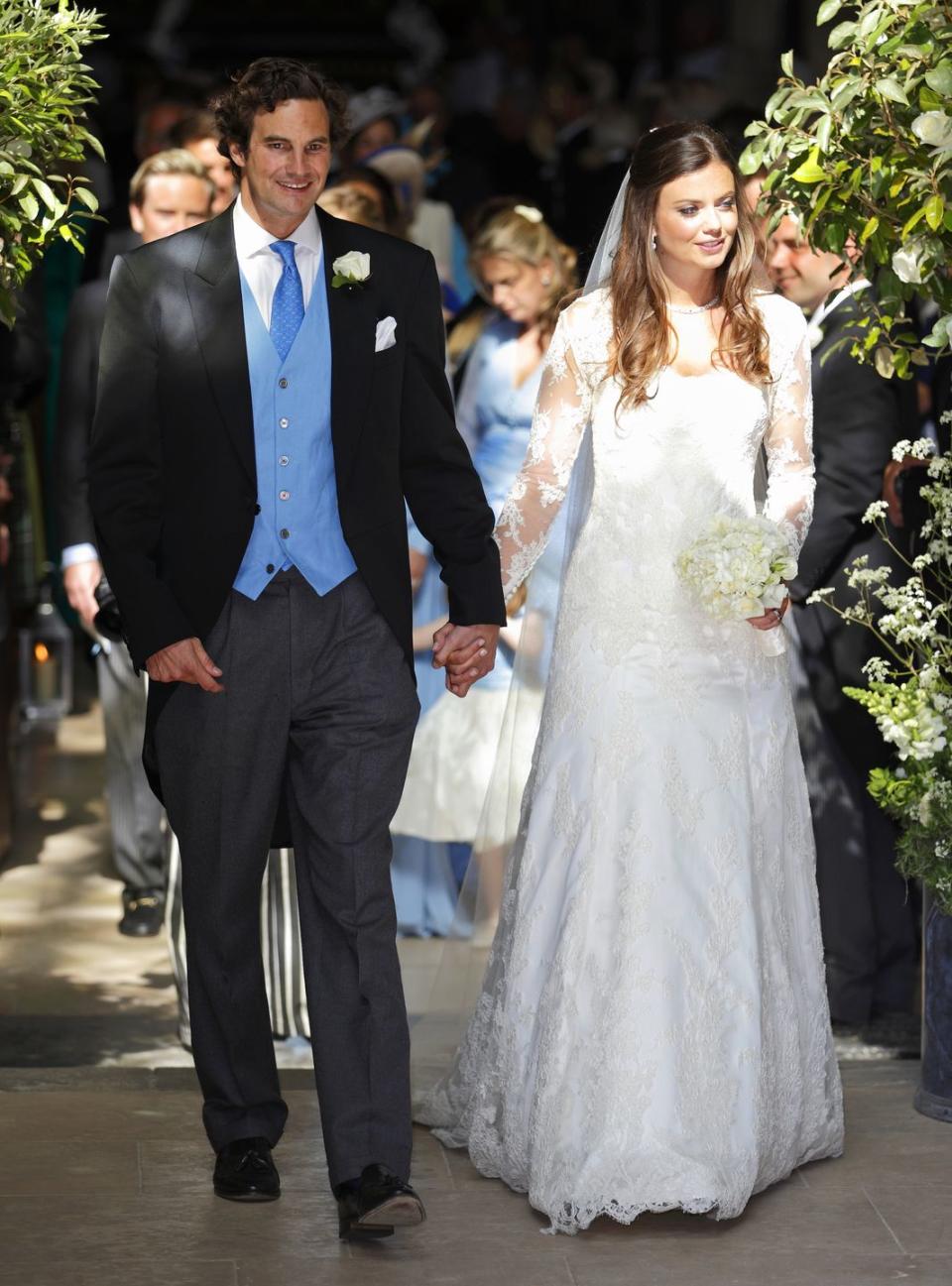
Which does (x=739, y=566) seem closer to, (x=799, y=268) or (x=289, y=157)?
(x=289, y=157)

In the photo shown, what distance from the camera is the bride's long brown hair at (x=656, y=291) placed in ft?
15.1

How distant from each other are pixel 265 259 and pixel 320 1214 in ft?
5.86

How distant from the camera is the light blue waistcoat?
423 cm

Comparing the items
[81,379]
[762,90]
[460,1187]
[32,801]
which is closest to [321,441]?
[460,1187]

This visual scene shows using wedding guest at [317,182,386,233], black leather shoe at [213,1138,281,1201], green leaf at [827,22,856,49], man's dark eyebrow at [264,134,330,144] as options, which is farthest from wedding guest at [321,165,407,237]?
black leather shoe at [213,1138,281,1201]

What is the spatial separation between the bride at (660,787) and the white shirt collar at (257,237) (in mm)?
625

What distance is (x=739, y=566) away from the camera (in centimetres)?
434

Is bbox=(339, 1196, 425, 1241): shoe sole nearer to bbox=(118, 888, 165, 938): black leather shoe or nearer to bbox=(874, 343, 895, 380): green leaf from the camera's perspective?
bbox=(874, 343, 895, 380): green leaf

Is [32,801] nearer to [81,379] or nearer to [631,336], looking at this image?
[81,379]

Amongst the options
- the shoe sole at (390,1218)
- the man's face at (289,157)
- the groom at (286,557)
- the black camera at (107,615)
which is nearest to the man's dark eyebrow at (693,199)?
the groom at (286,557)

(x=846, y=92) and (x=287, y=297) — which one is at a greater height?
(x=846, y=92)

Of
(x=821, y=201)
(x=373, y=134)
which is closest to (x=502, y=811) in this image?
(x=821, y=201)

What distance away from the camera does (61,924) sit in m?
6.84

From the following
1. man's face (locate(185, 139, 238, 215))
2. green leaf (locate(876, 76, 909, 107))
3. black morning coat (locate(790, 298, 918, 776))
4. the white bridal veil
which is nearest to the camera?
green leaf (locate(876, 76, 909, 107))
